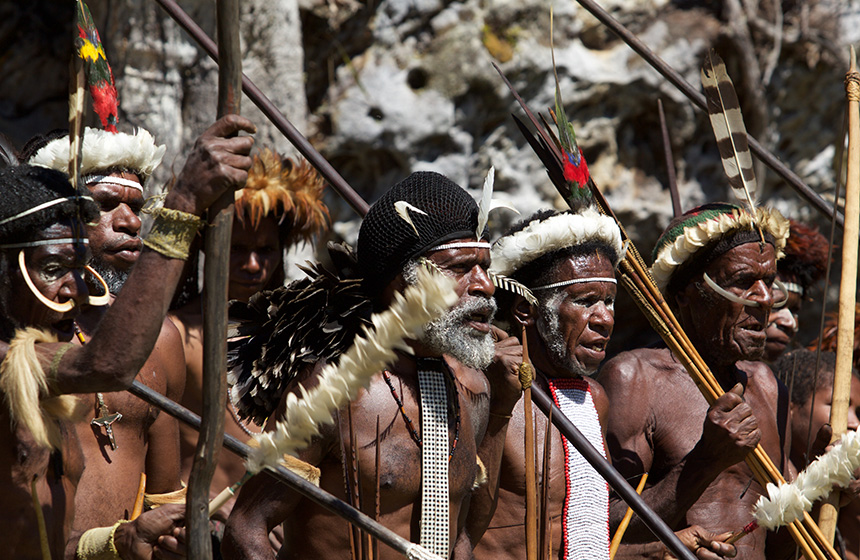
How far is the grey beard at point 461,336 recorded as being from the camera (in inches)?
119

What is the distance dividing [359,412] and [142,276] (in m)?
0.98

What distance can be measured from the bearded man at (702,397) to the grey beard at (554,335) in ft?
1.23

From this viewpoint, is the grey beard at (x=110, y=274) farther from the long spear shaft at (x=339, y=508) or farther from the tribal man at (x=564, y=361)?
the tribal man at (x=564, y=361)

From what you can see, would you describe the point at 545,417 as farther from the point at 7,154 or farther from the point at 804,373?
the point at 7,154

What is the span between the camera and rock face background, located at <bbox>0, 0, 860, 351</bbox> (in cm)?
694

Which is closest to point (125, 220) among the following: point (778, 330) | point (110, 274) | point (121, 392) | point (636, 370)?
point (110, 274)

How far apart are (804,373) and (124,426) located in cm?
324

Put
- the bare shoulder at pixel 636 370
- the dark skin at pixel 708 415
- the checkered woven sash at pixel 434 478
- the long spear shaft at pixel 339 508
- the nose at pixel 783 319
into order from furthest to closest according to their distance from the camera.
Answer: the nose at pixel 783 319
the bare shoulder at pixel 636 370
the dark skin at pixel 708 415
the checkered woven sash at pixel 434 478
the long spear shaft at pixel 339 508

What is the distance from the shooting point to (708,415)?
141 inches

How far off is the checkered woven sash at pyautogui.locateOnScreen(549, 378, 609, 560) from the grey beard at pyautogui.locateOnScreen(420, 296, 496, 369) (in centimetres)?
71

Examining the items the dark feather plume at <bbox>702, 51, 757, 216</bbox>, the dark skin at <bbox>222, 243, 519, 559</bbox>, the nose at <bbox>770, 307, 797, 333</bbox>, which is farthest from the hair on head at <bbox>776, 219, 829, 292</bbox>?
the dark skin at <bbox>222, 243, 519, 559</bbox>

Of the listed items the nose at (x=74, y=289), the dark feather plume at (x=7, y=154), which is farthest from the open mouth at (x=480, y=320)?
the dark feather plume at (x=7, y=154)

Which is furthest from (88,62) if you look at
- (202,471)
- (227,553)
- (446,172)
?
(446,172)

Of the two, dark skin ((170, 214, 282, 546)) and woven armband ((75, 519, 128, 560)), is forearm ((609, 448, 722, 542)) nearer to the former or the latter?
dark skin ((170, 214, 282, 546))
